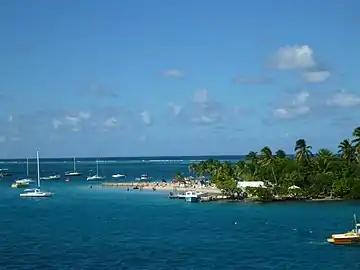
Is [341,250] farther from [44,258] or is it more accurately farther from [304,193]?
[304,193]

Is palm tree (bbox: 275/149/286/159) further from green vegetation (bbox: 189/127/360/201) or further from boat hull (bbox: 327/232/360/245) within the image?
boat hull (bbox: 327/232/360/245)

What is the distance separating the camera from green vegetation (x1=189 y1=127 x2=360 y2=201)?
400 feet

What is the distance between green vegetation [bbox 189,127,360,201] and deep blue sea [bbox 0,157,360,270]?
6.05m

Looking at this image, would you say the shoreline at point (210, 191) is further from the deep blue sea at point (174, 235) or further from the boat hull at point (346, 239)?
the boat hull at point (346, 239)

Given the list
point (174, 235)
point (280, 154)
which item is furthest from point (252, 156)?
point (174, 235)

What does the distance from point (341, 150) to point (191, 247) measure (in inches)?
2758

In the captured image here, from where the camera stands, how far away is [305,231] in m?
83.8

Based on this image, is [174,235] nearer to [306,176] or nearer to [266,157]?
[306,176]

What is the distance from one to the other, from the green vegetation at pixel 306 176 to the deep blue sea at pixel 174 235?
6.05 meters

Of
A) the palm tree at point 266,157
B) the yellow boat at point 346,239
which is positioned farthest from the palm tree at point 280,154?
the yellow boat at point 346,239

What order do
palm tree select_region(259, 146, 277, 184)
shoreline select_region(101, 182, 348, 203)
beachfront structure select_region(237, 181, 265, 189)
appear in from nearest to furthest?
shoreline select_region(101, 182, 348, 203) → beachfront structure select_region(237, 181, 265, 189) → palm tree select_region(259, 146, 277, 184)

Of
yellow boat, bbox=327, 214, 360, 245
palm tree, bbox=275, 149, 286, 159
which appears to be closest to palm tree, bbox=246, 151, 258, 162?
palm tree, bbox=275, 149, 286, 159

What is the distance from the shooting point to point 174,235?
8369cm

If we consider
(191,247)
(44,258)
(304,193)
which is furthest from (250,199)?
(44,258)
